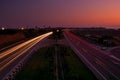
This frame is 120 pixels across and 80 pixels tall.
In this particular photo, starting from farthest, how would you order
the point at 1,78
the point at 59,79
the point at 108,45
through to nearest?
the point at 108,45, the point at 59,79, the point at 1,78

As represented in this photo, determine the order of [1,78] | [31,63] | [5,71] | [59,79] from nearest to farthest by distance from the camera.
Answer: [1,78]
[59,79]
[5,71]
[31,63]

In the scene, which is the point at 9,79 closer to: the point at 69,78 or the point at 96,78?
the point at 69,78

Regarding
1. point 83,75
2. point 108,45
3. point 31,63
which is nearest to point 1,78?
point 83,75

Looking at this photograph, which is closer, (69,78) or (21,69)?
(69,78)

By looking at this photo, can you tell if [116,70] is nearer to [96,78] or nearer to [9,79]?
[96,78]

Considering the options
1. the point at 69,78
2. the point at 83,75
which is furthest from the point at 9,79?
the point at 83,75

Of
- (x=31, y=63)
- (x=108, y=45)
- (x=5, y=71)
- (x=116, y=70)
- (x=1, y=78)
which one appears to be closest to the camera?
(x=1, y=78)

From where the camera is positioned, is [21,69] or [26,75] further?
[21,69]

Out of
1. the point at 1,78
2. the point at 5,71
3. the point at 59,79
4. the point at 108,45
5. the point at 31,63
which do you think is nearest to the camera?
the point at 1,78
